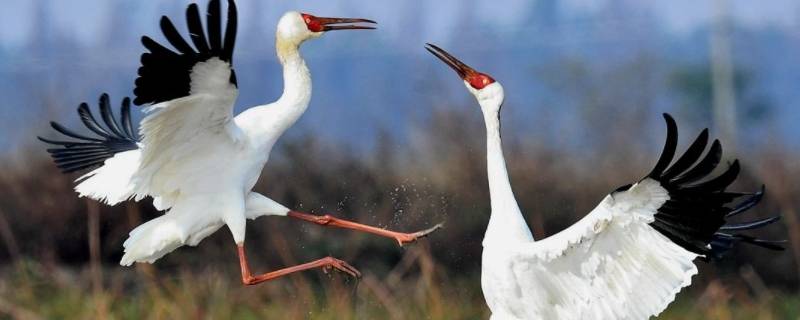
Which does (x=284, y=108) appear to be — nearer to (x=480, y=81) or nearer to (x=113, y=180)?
(x=480, y=81)

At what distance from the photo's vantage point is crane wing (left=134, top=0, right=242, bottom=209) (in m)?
7.92

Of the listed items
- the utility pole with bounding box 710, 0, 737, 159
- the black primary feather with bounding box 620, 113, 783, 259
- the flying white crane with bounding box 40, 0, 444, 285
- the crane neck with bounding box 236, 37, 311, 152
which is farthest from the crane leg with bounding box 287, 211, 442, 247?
the utility pole with bounding box 710, 0, 737, 159

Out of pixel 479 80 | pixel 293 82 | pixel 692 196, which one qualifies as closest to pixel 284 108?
pixel 293 82

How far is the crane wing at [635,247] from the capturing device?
7453mm

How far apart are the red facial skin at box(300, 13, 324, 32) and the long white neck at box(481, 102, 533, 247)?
5.04 feet

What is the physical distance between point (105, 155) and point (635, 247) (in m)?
3.82

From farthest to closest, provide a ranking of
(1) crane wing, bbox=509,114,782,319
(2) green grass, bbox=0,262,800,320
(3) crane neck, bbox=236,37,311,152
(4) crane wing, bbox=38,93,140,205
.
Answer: (2) green grass, bbox=0,262,800,320 < (4) crane wing, bbox=38,93,140,205 < (3) crane neck, bbox=236,37,311,152 < (1) crane wing, bbox=509,114,782,319

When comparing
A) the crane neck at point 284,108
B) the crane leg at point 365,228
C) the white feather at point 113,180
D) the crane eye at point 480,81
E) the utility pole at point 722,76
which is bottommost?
the utility pole at point 722,76

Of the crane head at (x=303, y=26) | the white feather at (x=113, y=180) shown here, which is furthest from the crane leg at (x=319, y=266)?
the crane head at (x=303, y=26)

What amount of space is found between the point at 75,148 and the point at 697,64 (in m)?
21.3

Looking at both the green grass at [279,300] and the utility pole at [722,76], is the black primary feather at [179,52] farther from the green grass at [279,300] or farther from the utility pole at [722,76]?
the utility pole at [722,76]

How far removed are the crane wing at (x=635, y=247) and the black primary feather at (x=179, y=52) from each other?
1699 mm

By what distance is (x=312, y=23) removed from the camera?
9656 millimetres

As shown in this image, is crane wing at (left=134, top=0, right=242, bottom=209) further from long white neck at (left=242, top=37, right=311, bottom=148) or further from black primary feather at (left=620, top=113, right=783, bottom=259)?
black primary feather at (left=620, top=113, right=783, bottom=259)
